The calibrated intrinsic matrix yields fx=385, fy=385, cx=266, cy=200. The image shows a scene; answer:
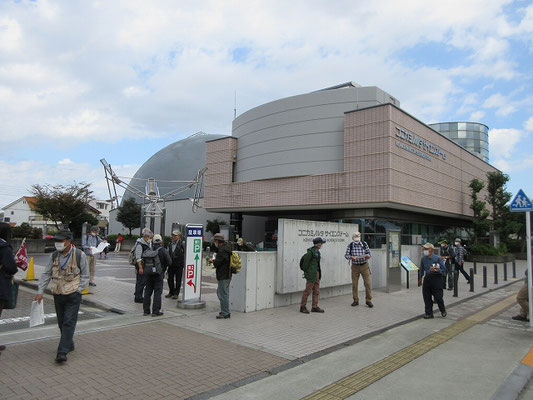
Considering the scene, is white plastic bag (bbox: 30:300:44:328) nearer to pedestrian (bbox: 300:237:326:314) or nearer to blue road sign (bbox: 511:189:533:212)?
pedestrian (bbox: 300:237:326:314)

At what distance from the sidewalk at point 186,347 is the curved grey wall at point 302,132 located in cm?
2240

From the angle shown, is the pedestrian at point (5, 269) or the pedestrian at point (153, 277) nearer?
the pedestrian at point (5, 269)

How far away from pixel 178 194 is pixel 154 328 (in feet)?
158

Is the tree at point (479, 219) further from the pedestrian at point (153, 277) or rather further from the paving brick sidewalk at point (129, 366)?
the paving brick sidewalk at point (129, 366)

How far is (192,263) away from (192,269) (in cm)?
13

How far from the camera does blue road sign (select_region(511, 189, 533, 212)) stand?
8477mm

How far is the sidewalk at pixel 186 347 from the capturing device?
14.2 feet

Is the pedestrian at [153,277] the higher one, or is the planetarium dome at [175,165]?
the planetarium dome at [175,165]

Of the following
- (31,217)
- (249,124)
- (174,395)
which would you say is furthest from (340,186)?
(31,217)

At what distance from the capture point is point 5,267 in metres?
4.95

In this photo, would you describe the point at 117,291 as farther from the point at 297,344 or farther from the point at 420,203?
the point at 420,203

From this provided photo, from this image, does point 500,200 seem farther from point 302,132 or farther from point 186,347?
point 186,347

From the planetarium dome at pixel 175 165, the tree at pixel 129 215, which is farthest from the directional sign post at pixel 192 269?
the planetarium dome at pixel 175 165

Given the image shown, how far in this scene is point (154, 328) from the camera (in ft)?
22.7
